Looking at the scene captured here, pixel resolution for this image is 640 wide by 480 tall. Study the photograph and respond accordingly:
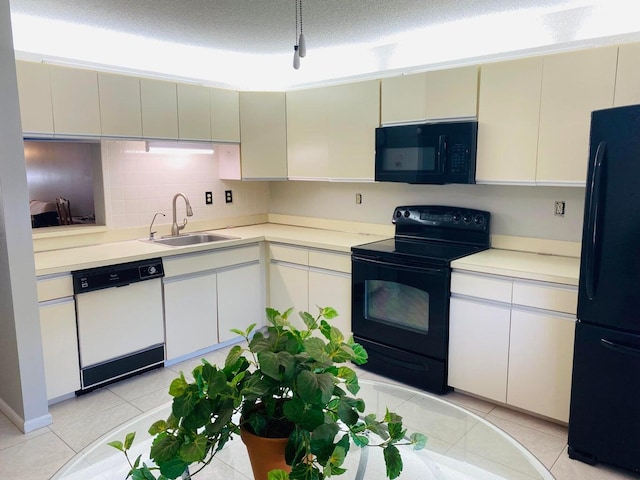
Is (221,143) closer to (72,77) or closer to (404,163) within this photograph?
(72,77)

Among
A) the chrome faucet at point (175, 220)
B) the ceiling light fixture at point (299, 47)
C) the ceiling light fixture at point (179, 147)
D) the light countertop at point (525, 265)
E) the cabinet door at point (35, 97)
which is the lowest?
the light countertop at point (525, 265)

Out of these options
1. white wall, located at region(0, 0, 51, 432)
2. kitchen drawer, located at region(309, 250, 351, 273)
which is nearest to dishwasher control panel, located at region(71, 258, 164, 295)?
white wall, located at region(0, 0, 51, 432)

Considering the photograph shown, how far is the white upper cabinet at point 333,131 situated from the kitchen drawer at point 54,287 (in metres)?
1.98

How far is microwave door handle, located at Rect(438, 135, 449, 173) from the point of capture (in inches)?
122

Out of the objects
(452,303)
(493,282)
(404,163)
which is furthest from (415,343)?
(404,163)

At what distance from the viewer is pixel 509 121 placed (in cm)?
290

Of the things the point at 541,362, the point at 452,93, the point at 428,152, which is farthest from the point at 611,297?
the point at 452,93

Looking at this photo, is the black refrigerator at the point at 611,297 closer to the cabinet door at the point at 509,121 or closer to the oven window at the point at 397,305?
the cabinet door at the point at 509,121

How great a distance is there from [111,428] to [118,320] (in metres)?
0.71

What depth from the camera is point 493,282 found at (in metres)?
2.79

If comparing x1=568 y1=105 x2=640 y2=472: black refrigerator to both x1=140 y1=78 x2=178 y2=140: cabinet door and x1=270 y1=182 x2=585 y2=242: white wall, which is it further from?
x1=140 y1=78 x2=178 y2=140: cabinet door

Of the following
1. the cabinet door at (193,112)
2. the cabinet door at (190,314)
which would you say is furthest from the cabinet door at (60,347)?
the cabinet door at (193,112)

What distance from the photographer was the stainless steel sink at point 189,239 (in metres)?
3.89

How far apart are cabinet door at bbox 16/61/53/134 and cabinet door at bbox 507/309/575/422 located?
→ 3.07 m
